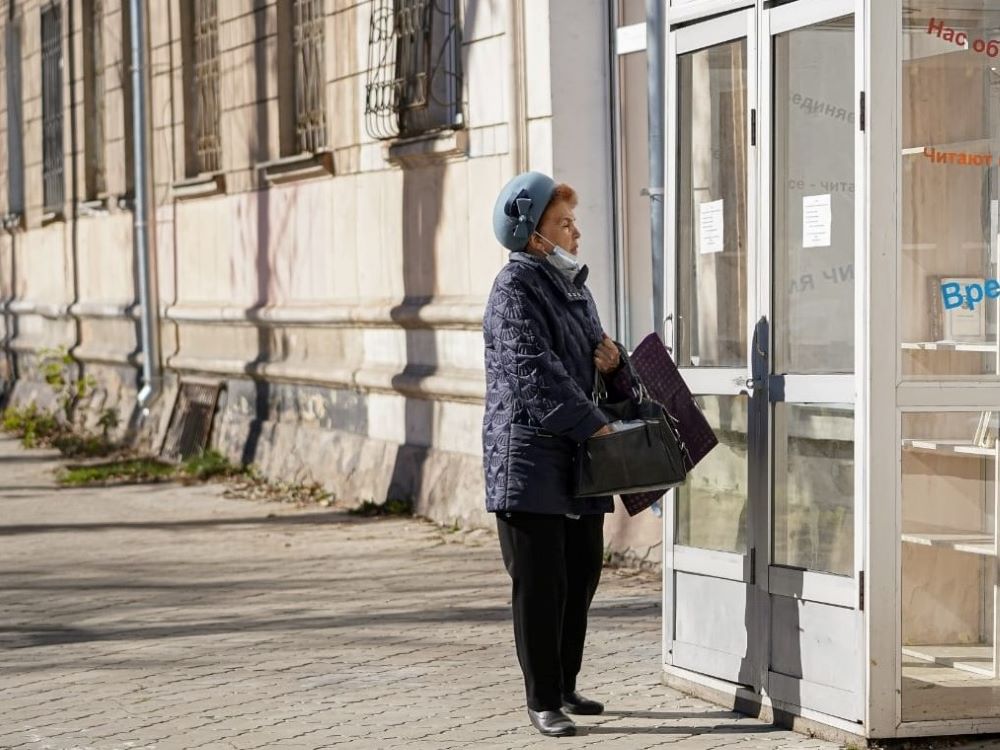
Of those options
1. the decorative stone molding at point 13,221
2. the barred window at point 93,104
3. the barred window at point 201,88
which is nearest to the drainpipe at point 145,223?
the barred window at point 201,88

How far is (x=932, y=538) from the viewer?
20.1ft

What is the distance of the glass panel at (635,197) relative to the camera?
10.3 meters

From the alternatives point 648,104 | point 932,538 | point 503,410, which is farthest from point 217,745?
point 648,104

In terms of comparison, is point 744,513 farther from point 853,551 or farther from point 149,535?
point 149,535

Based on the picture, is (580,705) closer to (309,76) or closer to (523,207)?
(523,207)

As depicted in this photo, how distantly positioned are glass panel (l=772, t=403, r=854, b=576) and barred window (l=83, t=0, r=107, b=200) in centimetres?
1507

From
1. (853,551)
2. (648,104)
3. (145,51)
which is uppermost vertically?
(145,51)

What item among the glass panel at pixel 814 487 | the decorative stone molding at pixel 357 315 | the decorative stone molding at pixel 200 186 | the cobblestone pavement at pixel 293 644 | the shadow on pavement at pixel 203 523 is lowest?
the cobblestone pavement at pixel 293 644

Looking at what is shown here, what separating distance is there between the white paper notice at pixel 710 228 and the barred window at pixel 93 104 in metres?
14.4

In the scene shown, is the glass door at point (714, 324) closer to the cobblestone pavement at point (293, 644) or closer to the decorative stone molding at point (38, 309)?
the cobblestone pavement at point (293, 644)

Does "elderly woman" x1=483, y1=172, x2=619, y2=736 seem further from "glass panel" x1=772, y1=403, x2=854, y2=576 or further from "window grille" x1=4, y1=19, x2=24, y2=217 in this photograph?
"window grille" x1=4, y1=19, x2=24, y2=217

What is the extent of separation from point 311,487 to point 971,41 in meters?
8.26

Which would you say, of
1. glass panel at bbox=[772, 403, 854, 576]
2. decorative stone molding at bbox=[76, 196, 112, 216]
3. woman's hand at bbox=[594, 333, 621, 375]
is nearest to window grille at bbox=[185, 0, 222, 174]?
decorative stone molding at bbox=[76, 196, 112, 216]

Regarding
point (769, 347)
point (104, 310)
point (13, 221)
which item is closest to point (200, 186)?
point (104, 310)
